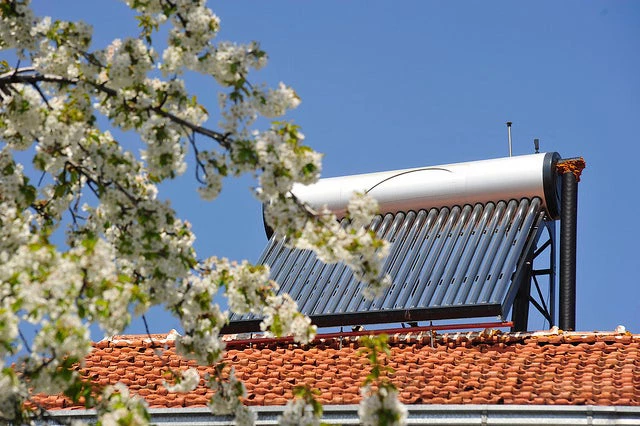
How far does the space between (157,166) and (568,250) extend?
1015 centimetres

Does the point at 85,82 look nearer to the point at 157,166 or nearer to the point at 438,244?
the point at 157,166

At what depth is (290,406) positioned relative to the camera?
7.99 m

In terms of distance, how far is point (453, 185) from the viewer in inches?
712

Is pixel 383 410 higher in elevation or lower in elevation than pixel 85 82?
lower

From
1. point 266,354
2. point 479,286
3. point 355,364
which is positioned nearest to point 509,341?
point 479,286

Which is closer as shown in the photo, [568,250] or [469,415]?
[469,415]

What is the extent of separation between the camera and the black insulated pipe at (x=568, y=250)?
16.9 m

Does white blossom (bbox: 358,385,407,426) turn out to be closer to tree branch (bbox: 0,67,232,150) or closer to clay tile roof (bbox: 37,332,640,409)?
tree branch (bbox: 0,67,232,150)

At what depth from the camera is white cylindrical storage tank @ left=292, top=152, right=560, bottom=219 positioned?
17547 mm

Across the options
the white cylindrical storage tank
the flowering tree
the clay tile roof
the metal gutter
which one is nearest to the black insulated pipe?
the white cylindrical storage tank

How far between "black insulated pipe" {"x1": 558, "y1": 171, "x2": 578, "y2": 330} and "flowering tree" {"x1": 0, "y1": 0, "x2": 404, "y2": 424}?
29.6 feet

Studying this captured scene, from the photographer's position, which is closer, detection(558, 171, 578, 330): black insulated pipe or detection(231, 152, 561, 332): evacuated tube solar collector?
detection(231, 152, 561, 332): evacuated tube solar collector

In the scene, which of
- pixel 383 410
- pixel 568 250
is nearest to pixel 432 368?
pixel 568 250

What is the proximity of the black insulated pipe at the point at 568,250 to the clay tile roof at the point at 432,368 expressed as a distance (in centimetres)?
220
